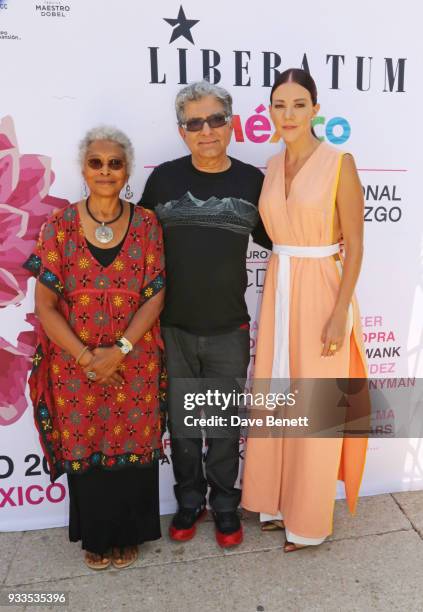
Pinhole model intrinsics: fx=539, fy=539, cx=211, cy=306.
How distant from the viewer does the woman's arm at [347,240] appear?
2232 mm

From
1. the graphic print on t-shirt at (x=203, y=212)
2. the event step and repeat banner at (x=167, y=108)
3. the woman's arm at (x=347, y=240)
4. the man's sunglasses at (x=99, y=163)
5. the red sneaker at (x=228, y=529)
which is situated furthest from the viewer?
the red sneaker at (x=228, y=529)

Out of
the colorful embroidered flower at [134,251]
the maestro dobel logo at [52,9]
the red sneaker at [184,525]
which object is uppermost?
the maestro dobel logo at [52,9]

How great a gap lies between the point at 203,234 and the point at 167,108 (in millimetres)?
726

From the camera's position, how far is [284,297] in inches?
96.3

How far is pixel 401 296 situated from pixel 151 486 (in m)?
1.70

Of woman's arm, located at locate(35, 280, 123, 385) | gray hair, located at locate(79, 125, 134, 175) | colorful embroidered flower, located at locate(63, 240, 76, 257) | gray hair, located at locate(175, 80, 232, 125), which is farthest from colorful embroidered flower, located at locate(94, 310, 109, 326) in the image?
gray hair, located at locate(175, 80, 232, 125)

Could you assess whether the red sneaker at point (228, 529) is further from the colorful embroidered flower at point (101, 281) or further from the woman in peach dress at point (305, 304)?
the colorful embroidered flower at point (101, 281)

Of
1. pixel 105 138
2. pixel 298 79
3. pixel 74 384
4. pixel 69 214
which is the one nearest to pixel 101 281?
pixel 69 214

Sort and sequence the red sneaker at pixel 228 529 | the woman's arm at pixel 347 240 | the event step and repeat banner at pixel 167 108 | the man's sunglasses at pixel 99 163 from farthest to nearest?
the red sneaker at pixel 228 529, the event step and repeat banner at pixel 167 108, the woman's arm at pixel 347 240, the man's sunglasses at pixel 99 163

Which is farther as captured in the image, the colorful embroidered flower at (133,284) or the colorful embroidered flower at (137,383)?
the colorful embroidered flower at (137,383)

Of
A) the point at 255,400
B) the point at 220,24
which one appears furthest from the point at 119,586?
the point at 220,24

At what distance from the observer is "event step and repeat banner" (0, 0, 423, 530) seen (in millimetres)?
2473

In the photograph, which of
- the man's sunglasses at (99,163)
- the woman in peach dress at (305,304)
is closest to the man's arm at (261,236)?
the woman in peach dress at (305,304)

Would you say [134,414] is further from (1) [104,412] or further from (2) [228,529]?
(2) [228,529]
